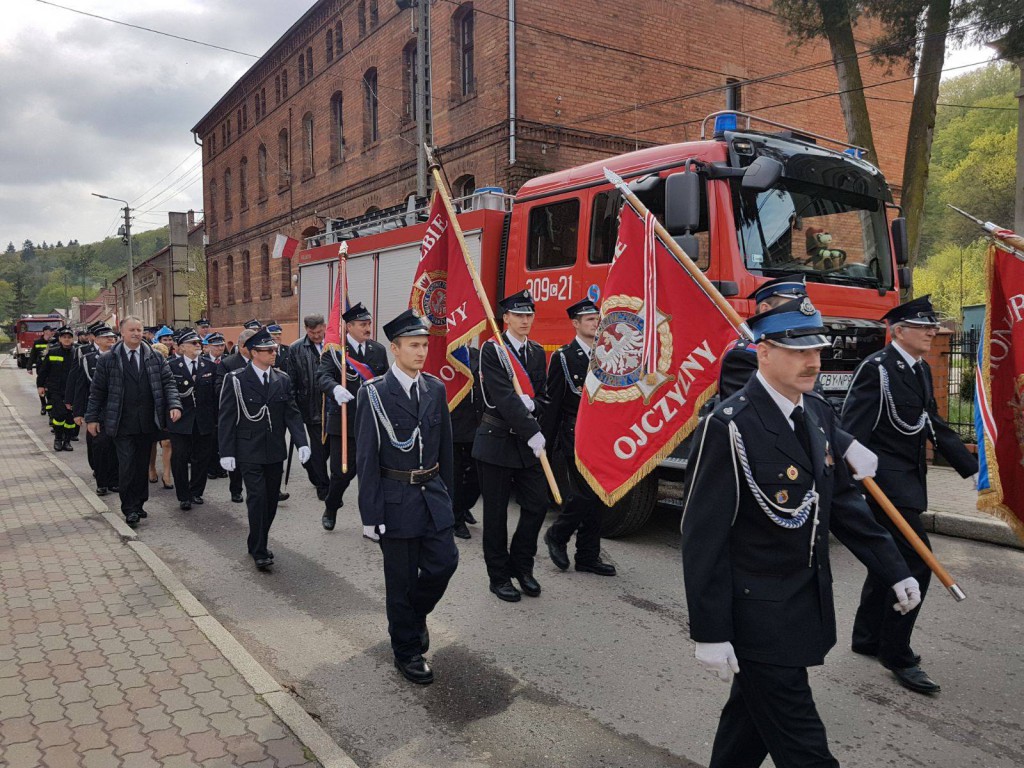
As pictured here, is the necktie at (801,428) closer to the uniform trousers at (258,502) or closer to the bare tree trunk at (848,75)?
the uniform trousers at (258,502)

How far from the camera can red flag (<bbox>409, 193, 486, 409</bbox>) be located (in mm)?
6281

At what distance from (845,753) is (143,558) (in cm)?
509

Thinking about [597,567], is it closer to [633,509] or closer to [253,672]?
[633,509]

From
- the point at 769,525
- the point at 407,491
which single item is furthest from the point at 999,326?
the point at 407,491

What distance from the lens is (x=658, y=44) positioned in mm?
19266

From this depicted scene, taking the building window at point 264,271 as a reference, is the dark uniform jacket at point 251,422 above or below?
below

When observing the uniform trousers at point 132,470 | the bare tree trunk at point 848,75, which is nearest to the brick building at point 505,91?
the bare tree trunk at point 848,75

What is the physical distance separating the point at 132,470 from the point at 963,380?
11038 millimetres

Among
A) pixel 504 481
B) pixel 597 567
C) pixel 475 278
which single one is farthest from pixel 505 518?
pixel 475 278

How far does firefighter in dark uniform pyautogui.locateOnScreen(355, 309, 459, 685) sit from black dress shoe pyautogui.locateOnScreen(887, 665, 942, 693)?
2.42 metres

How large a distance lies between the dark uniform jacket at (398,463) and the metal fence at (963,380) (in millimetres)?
8235

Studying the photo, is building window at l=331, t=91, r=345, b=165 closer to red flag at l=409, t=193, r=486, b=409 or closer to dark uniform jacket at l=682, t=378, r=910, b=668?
red flag at l=409, t=193, r=486, b=409

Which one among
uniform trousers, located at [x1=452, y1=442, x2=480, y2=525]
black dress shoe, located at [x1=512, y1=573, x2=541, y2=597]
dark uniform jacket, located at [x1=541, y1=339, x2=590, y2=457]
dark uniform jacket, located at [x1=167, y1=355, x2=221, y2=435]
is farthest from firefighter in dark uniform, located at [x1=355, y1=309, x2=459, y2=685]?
dark uniform jacket, located at [x1=167, y1=355, x2=221, y2=435]

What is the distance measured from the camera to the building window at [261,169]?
32.3 metres
